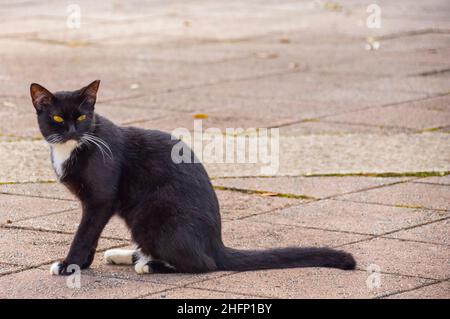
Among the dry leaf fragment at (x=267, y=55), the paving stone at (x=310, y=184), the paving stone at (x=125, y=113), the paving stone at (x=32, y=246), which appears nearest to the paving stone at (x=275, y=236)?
the paving stone at (x=32, y=246)

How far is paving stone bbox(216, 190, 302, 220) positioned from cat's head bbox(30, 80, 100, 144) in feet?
5.33

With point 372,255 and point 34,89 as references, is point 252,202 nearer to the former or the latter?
point 372,255

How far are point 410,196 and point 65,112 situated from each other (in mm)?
2948

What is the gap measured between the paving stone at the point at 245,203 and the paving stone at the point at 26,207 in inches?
43.5

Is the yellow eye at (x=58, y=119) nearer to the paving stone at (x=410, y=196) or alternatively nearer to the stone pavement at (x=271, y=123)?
the stone pavement at (x=271, y=123)

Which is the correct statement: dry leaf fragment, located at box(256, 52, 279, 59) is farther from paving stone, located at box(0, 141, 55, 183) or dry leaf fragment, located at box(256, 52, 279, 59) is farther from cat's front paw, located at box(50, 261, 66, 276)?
cat's front paw, located at box(50, 261, 66, 276)

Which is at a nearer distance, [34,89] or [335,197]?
[34,89]

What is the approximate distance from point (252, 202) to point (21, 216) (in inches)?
66.7

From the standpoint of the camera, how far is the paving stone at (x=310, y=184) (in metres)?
7.75

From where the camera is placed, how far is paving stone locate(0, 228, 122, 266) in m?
6.10

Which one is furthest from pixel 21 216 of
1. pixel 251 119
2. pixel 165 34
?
pixel 165 34

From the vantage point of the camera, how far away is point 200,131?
9.61 m

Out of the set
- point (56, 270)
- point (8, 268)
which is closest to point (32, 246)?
point (8, 268)
